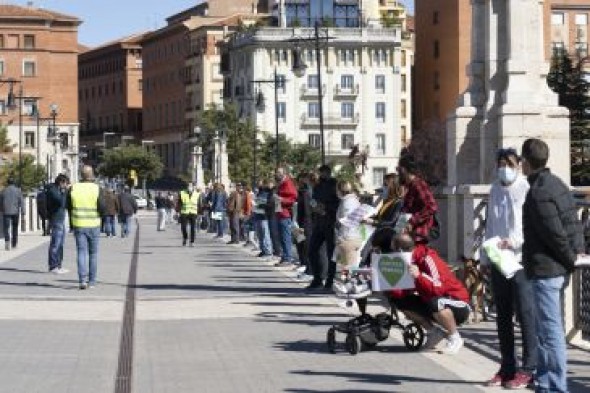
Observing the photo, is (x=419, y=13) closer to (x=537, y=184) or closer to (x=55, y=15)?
(x=55, y=15)

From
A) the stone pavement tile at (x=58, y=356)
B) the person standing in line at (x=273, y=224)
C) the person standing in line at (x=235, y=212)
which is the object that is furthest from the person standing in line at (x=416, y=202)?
the person standing in line at (x=235, y=212)

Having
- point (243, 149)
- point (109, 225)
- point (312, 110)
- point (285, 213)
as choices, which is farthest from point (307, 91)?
point (285, 213)

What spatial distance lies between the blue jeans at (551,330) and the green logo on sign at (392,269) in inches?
145

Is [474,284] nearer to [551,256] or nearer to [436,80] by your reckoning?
[551,256]

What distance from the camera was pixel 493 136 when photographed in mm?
22328

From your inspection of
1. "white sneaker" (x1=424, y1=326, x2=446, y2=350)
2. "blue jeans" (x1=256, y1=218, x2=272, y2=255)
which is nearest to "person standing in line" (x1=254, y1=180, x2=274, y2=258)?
"blue jeans" (x1=256, y1=218, x2=272, y2=255)

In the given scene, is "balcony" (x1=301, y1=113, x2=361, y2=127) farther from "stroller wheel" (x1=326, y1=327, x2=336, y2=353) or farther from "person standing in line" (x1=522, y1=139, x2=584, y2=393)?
"person standing in line" (x1=522, y1=139, x2=584, y2=393)

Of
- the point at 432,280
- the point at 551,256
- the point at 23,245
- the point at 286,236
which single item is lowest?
the point at 23,245

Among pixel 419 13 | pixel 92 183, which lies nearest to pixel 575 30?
pixel 419 13

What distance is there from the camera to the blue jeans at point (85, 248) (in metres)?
25.1

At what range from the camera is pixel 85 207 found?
25.4 m

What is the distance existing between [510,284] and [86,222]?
1310 cm

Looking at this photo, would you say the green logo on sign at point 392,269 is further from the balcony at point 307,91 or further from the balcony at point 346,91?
the balcony at point 346,91

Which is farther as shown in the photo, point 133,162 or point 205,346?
point 133,162
